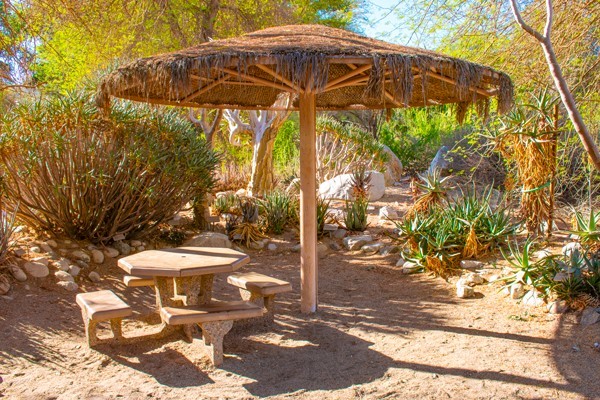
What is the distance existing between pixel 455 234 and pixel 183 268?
399 centimetres

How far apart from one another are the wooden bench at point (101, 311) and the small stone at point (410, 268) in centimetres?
387

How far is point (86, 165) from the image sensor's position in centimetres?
736

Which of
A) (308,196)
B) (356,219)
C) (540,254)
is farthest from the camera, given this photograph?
(356,219)

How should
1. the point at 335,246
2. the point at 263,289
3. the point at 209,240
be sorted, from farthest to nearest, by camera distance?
the point at 335,246, the point at 209,240, the point at 263,289

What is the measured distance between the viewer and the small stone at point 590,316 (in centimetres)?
538

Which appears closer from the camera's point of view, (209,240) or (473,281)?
(473,281)

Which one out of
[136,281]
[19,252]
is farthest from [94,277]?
[136,281]

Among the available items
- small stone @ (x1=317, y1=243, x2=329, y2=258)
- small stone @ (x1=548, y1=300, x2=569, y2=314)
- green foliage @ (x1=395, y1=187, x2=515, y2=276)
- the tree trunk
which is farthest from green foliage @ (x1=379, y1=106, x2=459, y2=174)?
small stone @ (x1=548, y1=300, x2=569, y2=314)

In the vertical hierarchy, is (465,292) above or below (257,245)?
below

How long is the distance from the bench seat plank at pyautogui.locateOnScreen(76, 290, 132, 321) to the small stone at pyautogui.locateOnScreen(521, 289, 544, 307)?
3.70m

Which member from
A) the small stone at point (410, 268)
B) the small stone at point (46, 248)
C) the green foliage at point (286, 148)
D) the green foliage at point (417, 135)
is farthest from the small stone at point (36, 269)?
the green foliage at point (417, 135)

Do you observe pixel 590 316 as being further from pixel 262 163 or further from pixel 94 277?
pixel 262 163

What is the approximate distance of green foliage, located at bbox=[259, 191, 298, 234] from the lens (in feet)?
32.4

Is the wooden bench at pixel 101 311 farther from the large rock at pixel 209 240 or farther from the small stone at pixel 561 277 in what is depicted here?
the small stone at pixel 561 277
